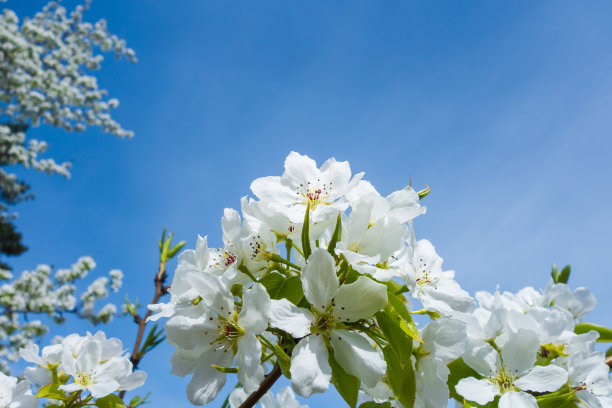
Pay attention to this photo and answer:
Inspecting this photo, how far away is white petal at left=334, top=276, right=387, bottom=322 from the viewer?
86cm

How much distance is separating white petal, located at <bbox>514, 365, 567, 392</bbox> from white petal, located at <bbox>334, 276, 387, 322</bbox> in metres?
0.52

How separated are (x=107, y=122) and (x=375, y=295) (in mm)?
11795

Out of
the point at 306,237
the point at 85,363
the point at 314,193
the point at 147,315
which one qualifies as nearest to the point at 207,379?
the point at 306,237

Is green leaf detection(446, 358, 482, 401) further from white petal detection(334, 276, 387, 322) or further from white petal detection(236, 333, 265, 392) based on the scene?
white petal detection(236, 333, 265, 392)

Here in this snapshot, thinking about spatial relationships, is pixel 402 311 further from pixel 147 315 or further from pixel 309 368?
Result: pixel 147 315

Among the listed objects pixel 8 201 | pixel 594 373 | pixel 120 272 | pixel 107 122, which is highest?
pixel 107 122

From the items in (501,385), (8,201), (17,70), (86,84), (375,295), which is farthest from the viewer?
(8,201)

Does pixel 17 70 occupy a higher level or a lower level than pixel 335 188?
higher

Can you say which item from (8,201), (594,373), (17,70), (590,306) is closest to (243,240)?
(594,373)

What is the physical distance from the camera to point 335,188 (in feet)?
3.63

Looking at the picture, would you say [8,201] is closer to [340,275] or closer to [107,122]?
[107,122]

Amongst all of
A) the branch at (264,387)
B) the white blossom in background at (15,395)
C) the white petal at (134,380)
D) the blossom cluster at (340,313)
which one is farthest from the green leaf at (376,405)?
the white blossom in background at (15,395)

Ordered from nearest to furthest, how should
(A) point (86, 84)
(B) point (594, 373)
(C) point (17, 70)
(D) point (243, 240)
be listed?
(D) point (243, 240) → (B) point (594, 373) → (C) point (17, 70) → (A) point (86, 84)

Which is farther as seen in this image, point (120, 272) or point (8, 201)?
point (8, 201)
